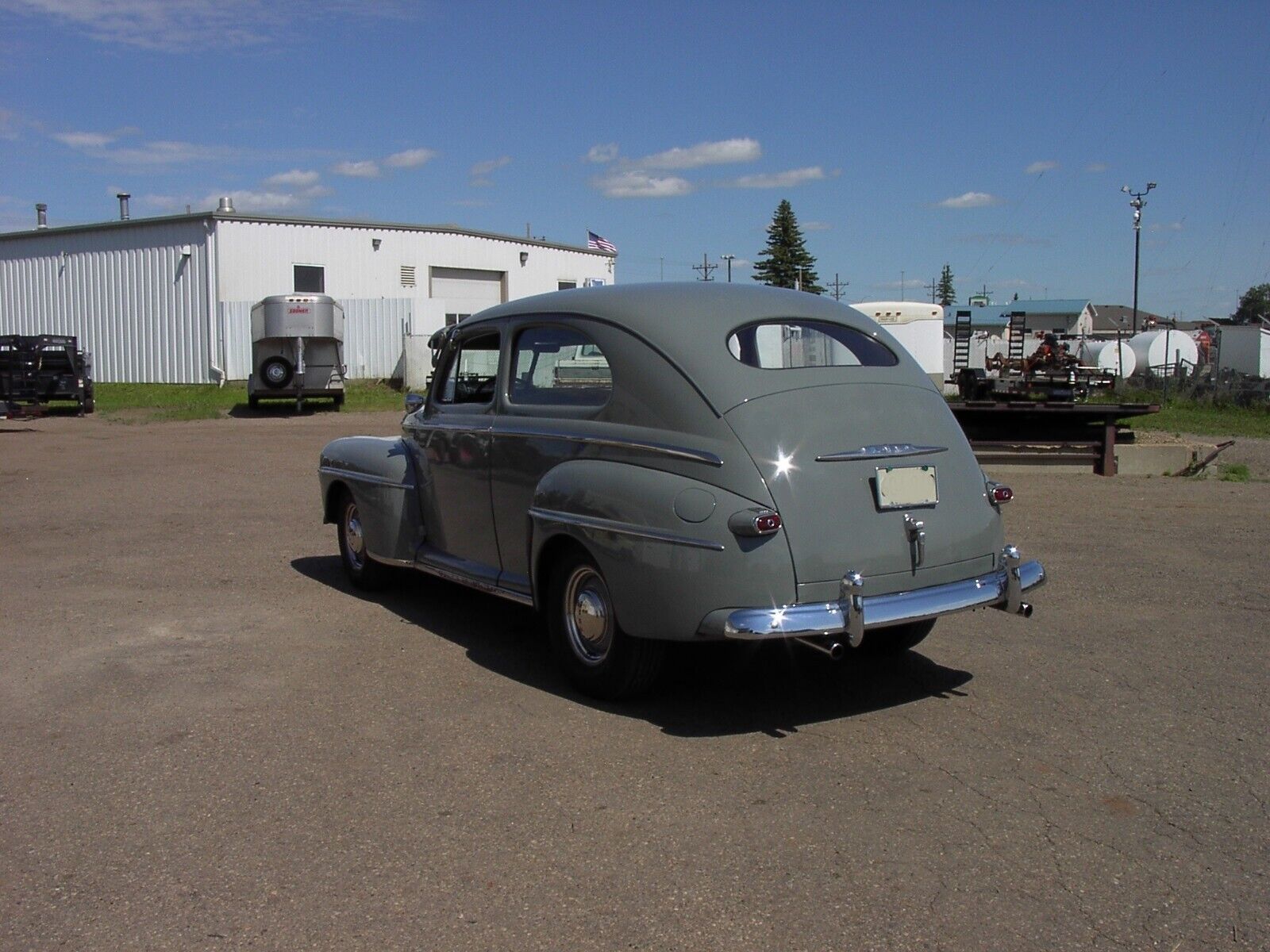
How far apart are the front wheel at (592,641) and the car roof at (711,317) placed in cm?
99

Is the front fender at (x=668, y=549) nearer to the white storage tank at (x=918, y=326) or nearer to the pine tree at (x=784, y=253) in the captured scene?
the white storage tank at (x=918, y=326)

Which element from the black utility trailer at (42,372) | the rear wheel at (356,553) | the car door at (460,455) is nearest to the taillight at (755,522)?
the car door at (460,455)

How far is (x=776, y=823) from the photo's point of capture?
405cm

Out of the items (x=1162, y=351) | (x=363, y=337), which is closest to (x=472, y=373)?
(x=363, y=337)

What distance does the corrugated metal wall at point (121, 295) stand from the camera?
31.4 metres

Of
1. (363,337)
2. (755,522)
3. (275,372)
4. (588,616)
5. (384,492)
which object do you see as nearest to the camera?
(755,522)

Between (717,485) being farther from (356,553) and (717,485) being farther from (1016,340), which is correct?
(1016,340)

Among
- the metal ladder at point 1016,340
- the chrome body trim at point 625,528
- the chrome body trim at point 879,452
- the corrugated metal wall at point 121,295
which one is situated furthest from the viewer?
the corrugated metal wall at point 121,295

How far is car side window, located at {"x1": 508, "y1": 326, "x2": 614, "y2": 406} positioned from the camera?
560cm

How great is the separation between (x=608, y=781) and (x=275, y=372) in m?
22.1

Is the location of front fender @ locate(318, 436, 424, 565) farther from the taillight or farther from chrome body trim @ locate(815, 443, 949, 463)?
chrome body trim @ locate(815, 443, 949, 463)

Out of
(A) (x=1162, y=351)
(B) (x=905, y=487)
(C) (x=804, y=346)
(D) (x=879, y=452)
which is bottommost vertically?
(B) (x=905, y=487)

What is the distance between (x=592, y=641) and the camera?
5367mm

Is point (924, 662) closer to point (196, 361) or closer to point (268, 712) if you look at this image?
point (268, 712)
